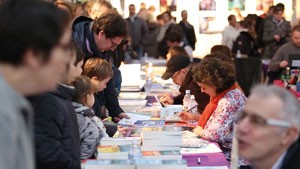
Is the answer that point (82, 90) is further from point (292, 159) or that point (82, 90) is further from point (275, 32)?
point (275, 32)

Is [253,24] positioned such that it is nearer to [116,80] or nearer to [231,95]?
[116,80]

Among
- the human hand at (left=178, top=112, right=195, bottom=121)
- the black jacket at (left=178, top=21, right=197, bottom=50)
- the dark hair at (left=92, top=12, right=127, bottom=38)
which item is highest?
the dark hair at (left=92, top=12, right=127, bottom=38)

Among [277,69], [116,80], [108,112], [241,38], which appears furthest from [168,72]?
[241,38]

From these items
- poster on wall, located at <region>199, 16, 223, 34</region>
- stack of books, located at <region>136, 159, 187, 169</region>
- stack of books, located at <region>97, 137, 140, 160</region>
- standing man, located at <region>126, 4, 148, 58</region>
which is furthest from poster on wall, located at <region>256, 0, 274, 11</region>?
stack of books, located at <region>136, 159, 187, 169</region>

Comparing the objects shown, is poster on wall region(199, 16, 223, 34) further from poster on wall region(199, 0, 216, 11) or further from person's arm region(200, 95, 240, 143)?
person's arm region(200, 95, 240, 143)

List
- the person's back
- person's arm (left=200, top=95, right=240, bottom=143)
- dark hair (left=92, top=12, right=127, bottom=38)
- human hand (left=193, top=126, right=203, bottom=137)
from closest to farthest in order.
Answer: the person's back, person's arm (left=200, top=95, right=240, bottom=143), human hand (left=193, top=126, right=203, bottom=137), dark hair (left=92, top=12, right=127, bottom=38)

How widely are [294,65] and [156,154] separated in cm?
416

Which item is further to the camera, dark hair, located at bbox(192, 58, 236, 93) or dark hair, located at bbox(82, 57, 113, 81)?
dark hair, located at bbox(82, 57, 113, 81)

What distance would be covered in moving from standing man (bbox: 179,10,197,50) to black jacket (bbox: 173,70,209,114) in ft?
23.6

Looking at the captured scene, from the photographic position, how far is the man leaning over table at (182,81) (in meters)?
4.63

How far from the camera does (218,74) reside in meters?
3.64

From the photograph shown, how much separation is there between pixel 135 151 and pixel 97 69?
1061mm

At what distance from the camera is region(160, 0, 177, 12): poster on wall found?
13602 millimetres

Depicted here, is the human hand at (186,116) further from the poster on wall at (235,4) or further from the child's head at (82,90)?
the poster on wall at (235,4)
